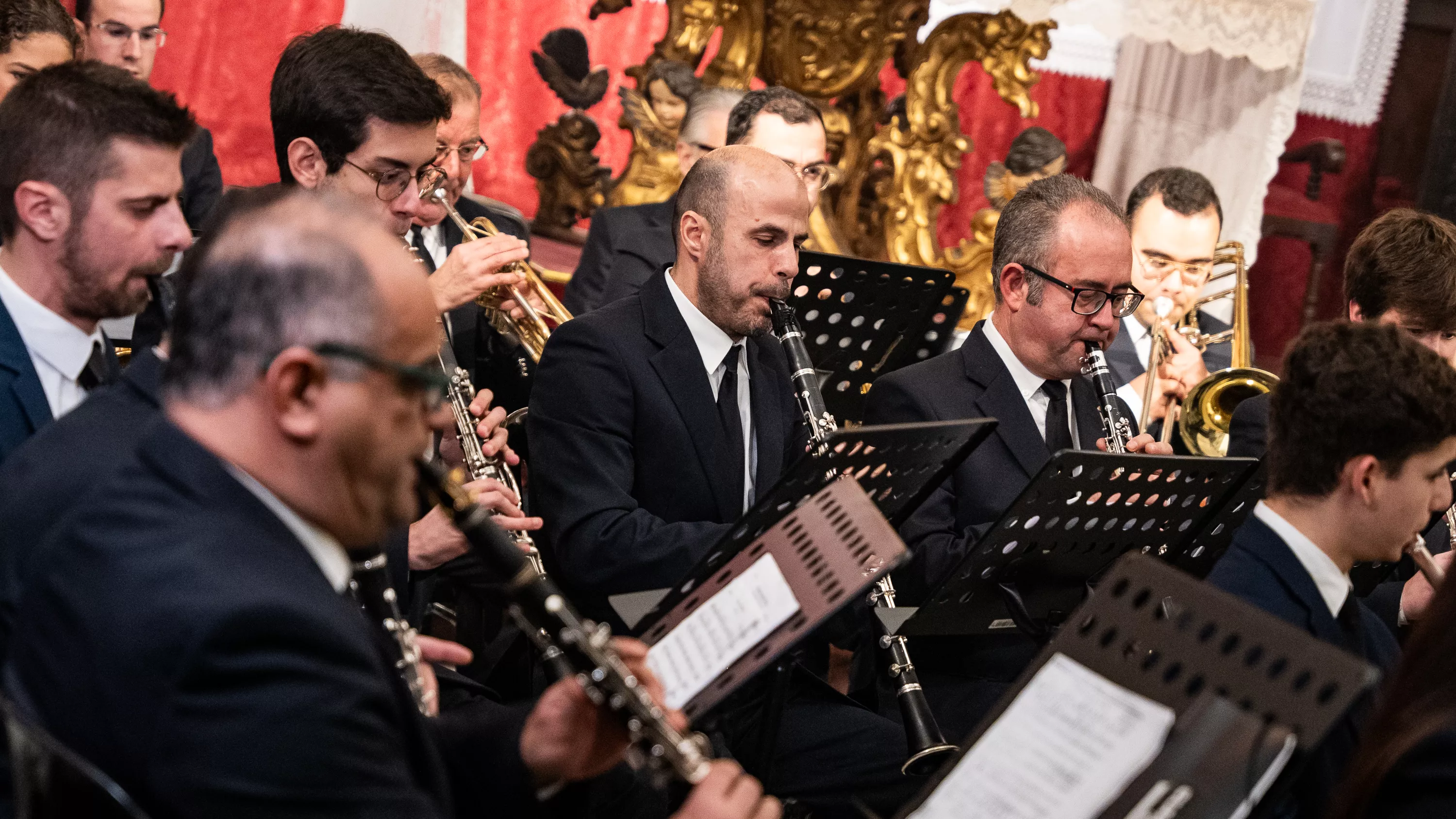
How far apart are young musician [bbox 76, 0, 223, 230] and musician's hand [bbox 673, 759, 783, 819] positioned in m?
3.24

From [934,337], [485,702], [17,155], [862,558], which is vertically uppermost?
[17,155]

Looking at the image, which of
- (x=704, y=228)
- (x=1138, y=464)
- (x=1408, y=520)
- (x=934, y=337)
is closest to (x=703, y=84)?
(x=934, y=337)

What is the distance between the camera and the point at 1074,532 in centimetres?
263

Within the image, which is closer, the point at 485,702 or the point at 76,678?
the point at 76,678

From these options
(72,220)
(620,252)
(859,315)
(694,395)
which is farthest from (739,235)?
(72,220)

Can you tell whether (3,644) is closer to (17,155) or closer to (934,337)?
(17,155)

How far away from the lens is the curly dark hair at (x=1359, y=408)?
2.15m

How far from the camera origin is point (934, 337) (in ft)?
13.4

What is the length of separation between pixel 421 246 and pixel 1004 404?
1819 mm

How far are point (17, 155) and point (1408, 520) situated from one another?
8.15 feet

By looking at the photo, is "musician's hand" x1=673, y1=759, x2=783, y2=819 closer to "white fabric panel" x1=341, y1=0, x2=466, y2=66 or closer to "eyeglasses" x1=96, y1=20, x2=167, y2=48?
"eyeglasses" x1=96, y1=20, x2=167, y2=48

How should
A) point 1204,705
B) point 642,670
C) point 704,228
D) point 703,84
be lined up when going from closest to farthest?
point 1204,705 → point 642,670 → point 704,228 → point 703,84

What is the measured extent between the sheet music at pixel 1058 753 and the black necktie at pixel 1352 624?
0.68m

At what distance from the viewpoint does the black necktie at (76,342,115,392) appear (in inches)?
96.4
